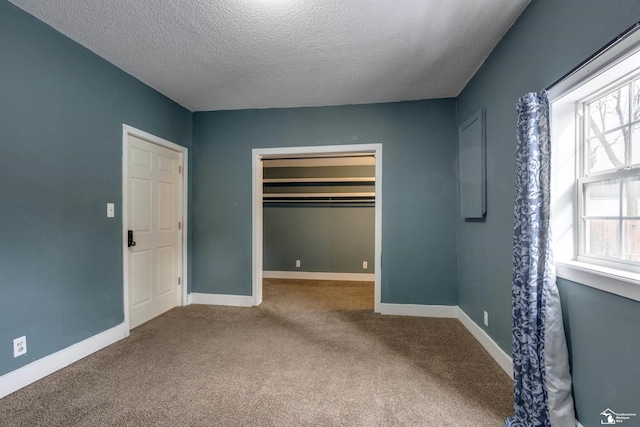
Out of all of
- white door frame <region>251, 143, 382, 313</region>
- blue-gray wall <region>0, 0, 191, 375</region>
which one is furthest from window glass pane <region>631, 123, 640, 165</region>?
blue-gray wall <region>0, 0, 191, 375</region>

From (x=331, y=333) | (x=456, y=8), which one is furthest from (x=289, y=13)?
(x=331, y=333)

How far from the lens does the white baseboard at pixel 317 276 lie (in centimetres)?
546

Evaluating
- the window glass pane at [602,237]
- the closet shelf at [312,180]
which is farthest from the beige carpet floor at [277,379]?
the closet shelf at [312,180]

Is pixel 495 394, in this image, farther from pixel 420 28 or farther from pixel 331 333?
pixel 420 28

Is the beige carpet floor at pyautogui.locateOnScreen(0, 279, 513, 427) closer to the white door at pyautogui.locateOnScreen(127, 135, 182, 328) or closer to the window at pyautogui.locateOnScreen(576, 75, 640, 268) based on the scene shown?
the white door at pyautogui.locateOnScreen(127, 135, 182, 328)

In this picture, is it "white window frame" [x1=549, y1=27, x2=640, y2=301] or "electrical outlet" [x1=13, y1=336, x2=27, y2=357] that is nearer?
"white window frame" [x1=549, y1=27, x2=640, y2=301]

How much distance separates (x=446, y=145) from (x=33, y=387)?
13.7 ft

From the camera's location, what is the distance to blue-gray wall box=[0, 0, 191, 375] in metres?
1.92

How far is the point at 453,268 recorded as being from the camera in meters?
3.39

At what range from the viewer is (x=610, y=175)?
54.4 inches

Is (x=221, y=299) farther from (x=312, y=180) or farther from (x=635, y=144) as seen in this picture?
(x=635, y=144)

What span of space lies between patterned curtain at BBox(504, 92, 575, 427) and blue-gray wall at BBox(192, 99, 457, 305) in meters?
1.76

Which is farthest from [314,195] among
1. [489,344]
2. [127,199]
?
[489,344]

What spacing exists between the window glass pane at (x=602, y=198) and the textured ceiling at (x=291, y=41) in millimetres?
1291
